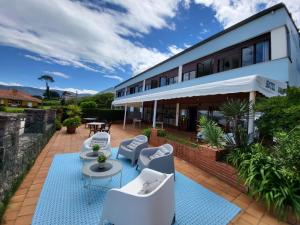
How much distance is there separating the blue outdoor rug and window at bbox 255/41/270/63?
8.98m

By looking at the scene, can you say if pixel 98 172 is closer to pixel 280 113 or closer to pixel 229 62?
pixel 280 113

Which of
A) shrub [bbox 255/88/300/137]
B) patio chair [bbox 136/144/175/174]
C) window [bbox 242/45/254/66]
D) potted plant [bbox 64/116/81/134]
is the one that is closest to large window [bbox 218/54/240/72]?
window [bbox 242/45/254/66]

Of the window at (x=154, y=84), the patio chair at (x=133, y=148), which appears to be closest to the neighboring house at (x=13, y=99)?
the window at (x=154, y=84)

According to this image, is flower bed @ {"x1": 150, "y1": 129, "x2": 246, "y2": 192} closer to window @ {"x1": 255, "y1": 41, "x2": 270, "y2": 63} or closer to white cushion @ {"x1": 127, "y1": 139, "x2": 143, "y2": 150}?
white cushion @ {"x1": 127, "y1": 139, "x2": 143, "y2": 150}

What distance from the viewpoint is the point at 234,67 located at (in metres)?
11.3

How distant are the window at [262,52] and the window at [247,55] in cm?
30

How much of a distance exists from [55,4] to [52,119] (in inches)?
335

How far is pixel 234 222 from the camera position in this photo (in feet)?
10.6

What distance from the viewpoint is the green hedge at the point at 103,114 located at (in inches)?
855

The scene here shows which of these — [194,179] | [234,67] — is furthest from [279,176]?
[234,67]

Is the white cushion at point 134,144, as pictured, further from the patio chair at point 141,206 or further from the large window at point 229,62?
the large window at point 229,62

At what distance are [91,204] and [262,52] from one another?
1171cm

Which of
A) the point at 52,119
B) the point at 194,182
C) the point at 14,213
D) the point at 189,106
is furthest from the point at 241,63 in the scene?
the point at 52,119

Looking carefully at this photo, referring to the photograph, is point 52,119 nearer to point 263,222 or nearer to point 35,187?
point 35,187
